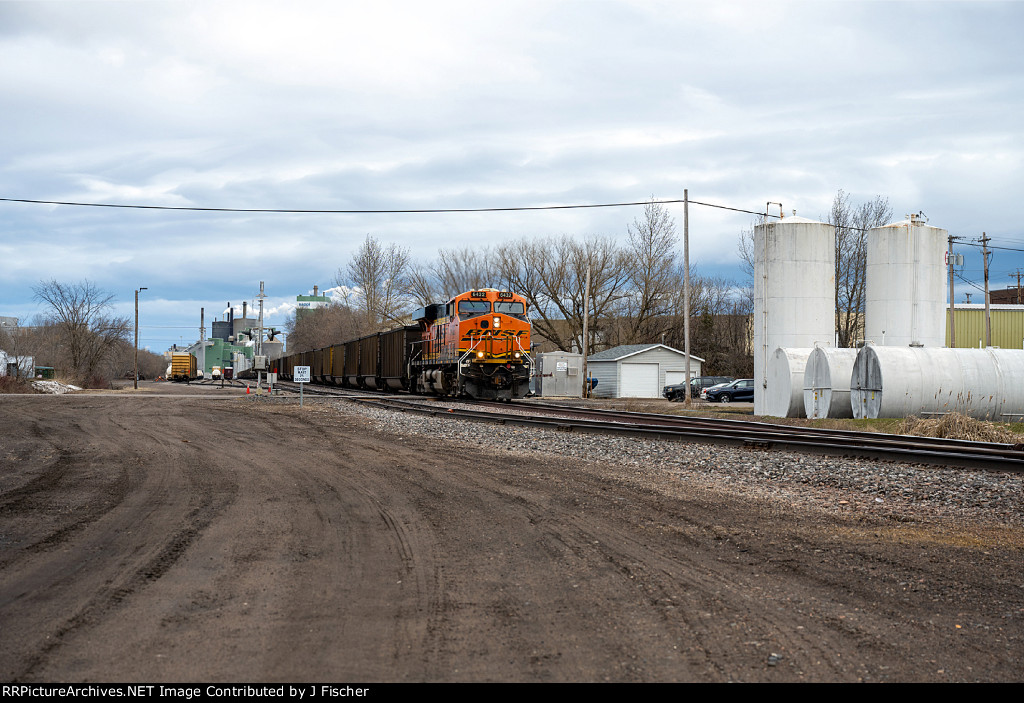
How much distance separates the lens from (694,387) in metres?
50.8

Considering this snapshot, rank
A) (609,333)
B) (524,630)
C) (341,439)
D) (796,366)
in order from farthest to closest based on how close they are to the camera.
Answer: (609,333)
(796,366)
(341,439)
(524,630)

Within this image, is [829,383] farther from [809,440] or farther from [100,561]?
[100,561]

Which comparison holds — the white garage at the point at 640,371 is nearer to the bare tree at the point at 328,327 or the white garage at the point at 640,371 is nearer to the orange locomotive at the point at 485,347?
the orange locomotive at the point at 485,347

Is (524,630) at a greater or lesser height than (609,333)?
lesser

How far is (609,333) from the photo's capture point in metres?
65.8

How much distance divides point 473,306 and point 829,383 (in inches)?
463

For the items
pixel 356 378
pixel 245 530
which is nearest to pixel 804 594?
pixel 245 530

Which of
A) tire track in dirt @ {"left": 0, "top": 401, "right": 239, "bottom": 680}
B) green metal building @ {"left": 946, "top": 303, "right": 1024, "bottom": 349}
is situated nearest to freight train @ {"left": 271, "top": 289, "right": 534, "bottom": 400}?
tire track in dirt @ {"left": 0, "top": 401, "right": 239, "bottom": 680}

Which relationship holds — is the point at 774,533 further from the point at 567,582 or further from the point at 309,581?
the point at 309,581

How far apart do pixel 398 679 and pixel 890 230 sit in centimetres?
2844

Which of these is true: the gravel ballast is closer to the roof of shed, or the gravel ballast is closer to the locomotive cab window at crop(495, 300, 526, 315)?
the locomotive cab window at crop(495, 300, 526, 315)

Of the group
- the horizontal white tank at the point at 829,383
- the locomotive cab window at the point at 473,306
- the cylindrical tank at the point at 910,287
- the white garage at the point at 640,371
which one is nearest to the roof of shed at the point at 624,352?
the white garage at the point at 640,371

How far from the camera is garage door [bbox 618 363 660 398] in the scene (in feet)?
175

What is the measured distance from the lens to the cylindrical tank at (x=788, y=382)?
2575 centimetres
